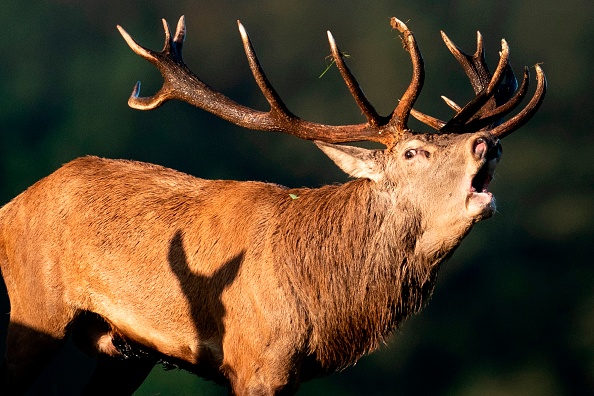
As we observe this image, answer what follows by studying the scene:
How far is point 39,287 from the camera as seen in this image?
499 centimetres

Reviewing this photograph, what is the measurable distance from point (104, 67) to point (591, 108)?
10.2 feet

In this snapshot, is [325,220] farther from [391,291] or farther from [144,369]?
[144,369]

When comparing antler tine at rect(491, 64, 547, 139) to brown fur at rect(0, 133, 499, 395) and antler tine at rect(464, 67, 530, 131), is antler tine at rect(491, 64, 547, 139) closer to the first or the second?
antler tine at rect(464, 67, 530, 131)

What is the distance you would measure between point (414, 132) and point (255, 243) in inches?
32.7

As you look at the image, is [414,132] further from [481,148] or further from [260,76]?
[260,76]

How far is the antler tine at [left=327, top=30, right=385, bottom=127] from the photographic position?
176 inches

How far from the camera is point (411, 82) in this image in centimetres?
454

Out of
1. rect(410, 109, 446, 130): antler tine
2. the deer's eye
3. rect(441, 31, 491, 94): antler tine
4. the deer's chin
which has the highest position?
rect(441, 31, 491, 94): antler tine

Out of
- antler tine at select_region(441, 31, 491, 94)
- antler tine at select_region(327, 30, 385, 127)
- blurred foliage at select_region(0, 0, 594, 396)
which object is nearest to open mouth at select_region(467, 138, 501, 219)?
antler tine at select_region(327, 30, 385, 127)

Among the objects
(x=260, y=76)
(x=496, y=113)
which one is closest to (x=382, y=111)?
(x=496, y=113)

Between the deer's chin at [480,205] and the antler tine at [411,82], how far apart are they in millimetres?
508

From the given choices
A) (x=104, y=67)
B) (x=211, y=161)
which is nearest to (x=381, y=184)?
(x=211, y=161)

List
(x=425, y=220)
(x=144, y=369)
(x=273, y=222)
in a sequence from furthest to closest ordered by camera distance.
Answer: (x=144, y=369)
(x=273, y=222)
(x=425, y=220)

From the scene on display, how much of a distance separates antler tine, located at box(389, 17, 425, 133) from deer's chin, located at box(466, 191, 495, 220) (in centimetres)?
51
